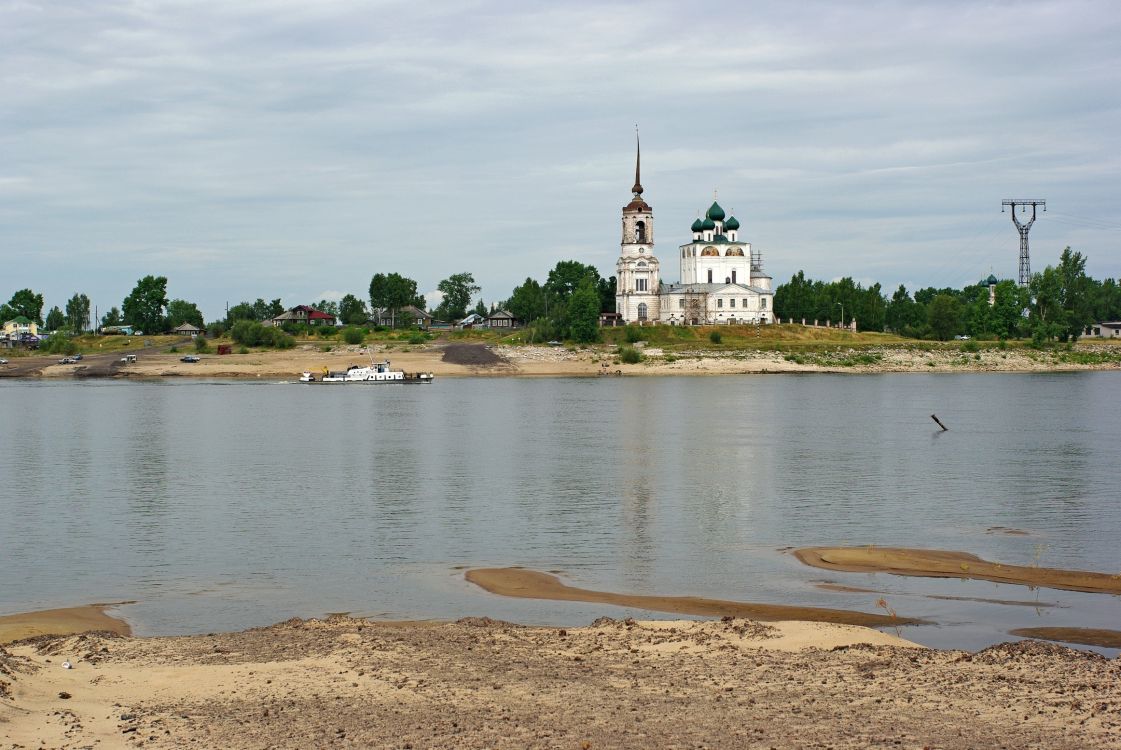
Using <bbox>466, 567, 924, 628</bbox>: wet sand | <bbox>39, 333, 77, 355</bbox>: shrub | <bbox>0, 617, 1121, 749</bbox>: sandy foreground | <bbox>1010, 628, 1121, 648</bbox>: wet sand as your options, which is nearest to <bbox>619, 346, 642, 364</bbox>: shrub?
<bbox>39, 333, 77, 355</bbox>: shrub

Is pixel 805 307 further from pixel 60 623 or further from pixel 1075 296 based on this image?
pixel 60 623

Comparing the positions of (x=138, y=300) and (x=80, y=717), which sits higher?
(x=138, y=300)

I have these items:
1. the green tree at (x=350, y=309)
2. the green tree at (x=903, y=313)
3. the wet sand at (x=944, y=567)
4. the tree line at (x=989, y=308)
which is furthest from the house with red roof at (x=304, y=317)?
the wet sand at (x=944, y=567)

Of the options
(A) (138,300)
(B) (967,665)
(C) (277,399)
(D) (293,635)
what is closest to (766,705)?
(B) (967,665)

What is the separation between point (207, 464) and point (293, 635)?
30937 millimetres

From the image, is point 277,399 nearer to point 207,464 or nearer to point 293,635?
point 207,464

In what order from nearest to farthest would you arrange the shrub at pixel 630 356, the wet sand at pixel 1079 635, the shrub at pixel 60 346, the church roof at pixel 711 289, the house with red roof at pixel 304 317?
the wet sand at pixel 1079 635
the shrub at pixel 630 356
the shrub at pixel 60 346
the church roof at pixel 711 289
the house with red roof at pixel 304 317

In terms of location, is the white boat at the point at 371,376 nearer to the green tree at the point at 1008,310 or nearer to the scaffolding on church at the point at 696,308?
the scaffolding on church at the point at 696,308

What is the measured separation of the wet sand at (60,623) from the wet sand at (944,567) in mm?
15041

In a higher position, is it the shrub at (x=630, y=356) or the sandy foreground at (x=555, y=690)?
the shrub at (x=630, y=356)

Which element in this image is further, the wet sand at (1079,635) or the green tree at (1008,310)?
the green tree at (1008,310)

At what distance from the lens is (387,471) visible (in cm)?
4581

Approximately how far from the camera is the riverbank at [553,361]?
129 m

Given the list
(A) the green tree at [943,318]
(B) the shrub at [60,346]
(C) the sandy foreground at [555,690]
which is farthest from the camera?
(A) the green tree at [943,318]
